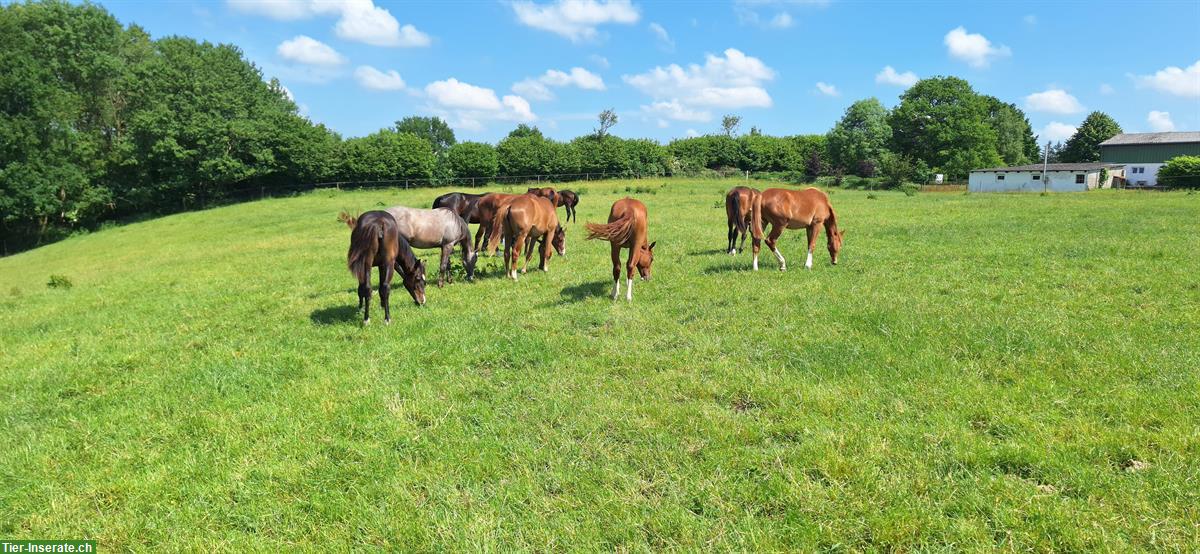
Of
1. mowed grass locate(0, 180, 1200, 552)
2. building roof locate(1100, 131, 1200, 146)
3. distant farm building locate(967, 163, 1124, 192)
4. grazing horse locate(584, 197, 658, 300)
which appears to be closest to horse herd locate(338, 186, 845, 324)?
grazing horse locate(584, 197, 658, 300)

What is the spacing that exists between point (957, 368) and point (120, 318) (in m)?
14.4

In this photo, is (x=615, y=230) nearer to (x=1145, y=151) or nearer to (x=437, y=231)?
(x=437, y=231)

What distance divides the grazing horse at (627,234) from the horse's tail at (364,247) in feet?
11.2

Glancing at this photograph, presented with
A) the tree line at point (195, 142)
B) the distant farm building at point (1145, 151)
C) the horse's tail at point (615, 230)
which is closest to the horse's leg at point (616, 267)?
the horse's tail at point (615, 230)

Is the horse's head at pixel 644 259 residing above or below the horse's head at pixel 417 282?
above

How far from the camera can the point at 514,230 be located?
12.7 metres

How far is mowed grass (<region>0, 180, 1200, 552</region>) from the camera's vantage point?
3.89m

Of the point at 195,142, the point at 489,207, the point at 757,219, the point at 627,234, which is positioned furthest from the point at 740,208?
the point at 195,142

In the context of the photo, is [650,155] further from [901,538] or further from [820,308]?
[901,538]

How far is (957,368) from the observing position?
6.08 meters

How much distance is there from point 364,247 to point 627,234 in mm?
4253

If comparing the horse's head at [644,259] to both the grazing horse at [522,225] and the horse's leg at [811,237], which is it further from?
the horse's leg at [811,237]

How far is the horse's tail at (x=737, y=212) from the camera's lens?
1449 centimetres

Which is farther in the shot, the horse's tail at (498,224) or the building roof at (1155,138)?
the building roof at (1155,138)
